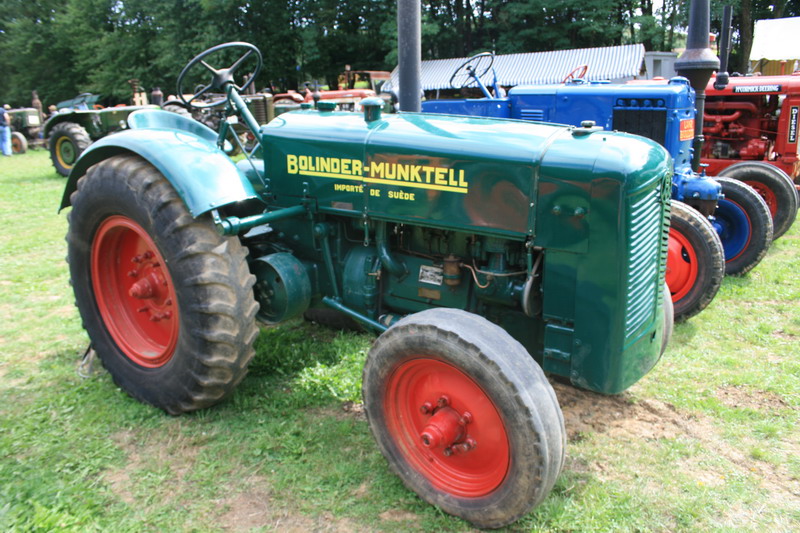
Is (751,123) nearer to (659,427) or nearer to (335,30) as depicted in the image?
(659,427)

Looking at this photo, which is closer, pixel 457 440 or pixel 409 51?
pixel 457 440

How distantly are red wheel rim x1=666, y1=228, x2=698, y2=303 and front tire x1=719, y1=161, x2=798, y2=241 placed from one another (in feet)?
8.63

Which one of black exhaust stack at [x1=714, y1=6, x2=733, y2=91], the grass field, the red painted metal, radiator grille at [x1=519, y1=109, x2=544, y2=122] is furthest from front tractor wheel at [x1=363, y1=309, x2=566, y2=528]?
the red painted metal

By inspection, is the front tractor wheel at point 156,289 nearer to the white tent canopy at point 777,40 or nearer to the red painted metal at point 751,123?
the red painted metal at point 751,123

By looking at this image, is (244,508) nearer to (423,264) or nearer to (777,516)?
(423,264)

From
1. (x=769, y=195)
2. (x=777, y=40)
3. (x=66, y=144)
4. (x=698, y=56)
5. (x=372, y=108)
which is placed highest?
(x=777, y=40)

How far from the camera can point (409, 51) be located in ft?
14.3

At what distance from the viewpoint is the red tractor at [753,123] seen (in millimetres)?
7492

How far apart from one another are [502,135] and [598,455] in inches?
59.0

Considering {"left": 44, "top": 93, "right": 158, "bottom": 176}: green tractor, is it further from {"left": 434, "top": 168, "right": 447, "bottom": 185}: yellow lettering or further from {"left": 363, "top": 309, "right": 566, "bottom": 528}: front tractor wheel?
{"left": 363, "top": 309, "right": 566, "bottom": 528}: front tractor wheel

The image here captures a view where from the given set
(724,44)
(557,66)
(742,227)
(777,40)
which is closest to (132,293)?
(742,227)

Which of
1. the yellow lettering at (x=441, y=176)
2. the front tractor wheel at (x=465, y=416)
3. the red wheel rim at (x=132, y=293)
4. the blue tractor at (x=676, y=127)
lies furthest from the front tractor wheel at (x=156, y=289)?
the blue tractor at (x=676, y=127)

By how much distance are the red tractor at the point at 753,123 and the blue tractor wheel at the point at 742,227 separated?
1.83 meters

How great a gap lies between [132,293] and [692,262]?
362 centimetres
